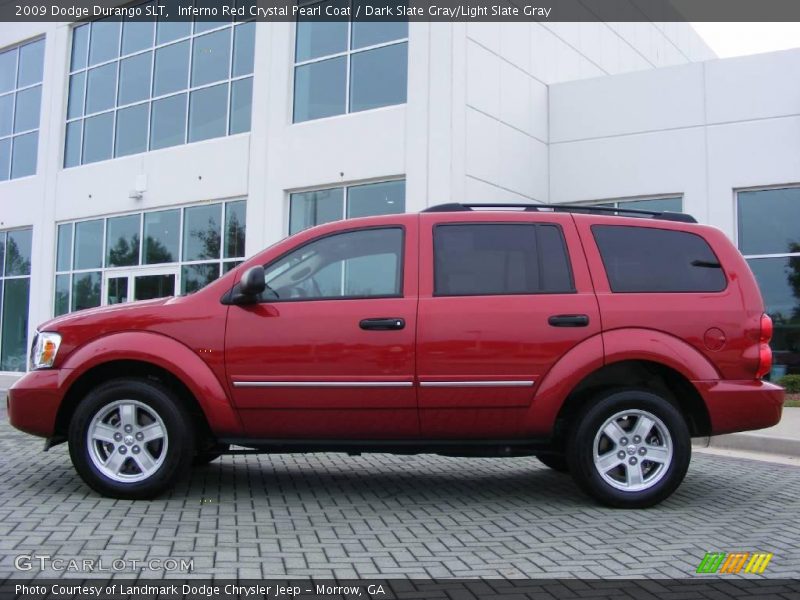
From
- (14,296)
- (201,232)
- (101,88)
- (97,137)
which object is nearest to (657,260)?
(201,232)

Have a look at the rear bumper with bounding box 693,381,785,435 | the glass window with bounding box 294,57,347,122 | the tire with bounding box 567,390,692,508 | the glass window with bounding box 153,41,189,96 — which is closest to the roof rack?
the rear bumper with bounding box 693,381,785,435

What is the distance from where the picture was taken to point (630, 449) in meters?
5.18

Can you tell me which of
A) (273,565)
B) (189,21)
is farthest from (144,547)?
(189,21)

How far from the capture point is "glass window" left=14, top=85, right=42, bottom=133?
22.8 metres

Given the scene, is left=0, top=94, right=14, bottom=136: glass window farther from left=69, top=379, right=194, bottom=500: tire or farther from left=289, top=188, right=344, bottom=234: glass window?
left=69, top=379, right=194, bottom=500: tire

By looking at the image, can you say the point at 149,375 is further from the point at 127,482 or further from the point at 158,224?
the point at 158,224

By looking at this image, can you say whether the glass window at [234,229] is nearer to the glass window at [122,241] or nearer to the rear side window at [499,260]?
the glass window at [122,241]

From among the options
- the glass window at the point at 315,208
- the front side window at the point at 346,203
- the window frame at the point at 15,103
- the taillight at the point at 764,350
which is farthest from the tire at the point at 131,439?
the window frame at the point at 15,103

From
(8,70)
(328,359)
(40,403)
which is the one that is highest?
(8,70)

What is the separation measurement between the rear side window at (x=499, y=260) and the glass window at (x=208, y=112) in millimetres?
13844

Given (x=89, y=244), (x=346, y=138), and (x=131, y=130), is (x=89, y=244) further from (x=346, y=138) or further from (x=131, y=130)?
(x=346, y=138)

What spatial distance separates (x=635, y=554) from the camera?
13.8ft

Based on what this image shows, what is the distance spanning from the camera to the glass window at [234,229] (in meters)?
17.3

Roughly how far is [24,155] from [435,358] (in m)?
21.5
